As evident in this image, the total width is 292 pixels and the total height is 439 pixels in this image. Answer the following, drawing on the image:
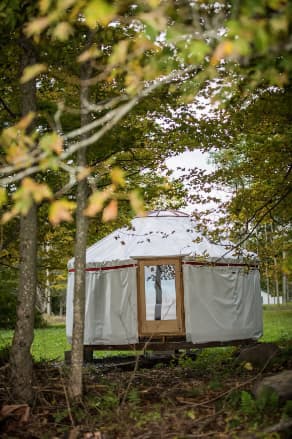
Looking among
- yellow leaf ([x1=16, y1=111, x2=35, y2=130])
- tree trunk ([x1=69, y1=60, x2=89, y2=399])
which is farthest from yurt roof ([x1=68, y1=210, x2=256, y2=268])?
yellow leaf ([x1=16, y1=111, x2=35, y2=130])

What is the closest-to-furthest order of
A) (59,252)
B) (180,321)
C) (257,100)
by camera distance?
(257,100) < (180,321) < (59,252)

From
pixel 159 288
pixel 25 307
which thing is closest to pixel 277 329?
pixel 159 288

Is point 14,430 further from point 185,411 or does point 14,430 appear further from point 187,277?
point 187,277

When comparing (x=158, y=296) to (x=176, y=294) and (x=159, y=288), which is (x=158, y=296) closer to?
(x=159, y=288)

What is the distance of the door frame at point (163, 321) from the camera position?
A: 8.30 meters

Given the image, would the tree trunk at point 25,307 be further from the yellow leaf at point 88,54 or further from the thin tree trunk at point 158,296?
the thin tree trunk at point 158,296

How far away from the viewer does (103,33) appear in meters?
4.36

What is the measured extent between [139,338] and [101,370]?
1.28 meters

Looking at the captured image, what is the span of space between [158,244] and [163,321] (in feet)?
4.21

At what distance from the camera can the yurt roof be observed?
850cm

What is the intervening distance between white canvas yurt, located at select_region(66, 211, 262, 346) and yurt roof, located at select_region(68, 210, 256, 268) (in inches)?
0.7

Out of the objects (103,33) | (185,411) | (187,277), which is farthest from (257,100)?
(187,277)

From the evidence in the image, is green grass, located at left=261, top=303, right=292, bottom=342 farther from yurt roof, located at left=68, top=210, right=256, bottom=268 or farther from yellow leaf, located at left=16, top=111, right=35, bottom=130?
yellow leaf, located at left=16, top=111, right=35, bottom=130

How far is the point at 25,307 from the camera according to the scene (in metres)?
4.41
